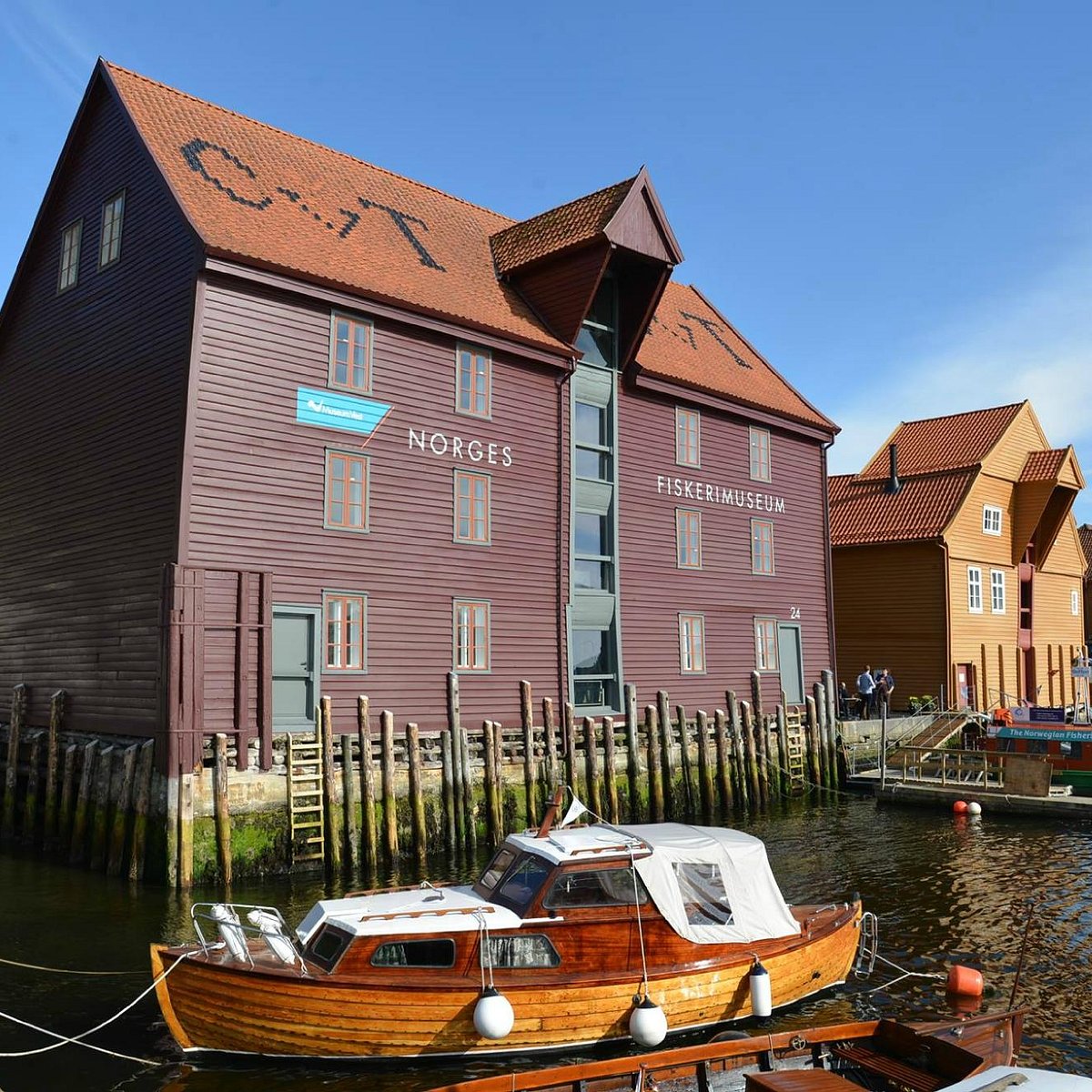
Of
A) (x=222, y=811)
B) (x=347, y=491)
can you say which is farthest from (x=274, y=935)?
(x=347, y=491)

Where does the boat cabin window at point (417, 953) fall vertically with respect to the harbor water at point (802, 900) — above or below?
above

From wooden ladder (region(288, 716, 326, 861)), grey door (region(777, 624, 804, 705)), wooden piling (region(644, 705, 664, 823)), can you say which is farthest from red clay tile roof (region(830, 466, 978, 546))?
wooden ladder (region(288, 716, 326, 861))

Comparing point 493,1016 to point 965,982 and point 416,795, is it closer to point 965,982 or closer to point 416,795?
point 965,982

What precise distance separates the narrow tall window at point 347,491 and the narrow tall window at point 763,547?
523 inches

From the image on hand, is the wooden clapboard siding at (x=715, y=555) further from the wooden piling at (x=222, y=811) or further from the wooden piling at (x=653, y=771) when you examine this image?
the wooden piling at (x=222, y=811)

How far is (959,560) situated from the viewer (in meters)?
38.2

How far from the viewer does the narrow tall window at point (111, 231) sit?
21.4m

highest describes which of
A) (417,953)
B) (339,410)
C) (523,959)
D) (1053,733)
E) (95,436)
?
(339,410)

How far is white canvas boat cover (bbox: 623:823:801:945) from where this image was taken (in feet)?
37.0

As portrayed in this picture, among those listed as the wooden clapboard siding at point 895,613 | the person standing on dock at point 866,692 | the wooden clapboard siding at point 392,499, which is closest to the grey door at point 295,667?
the wooden clapboard siding at point 392,499

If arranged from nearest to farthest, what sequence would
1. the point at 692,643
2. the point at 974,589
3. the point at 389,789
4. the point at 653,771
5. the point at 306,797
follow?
the point at 306,797, the point at 389,789, the point at 653,771, the point at 692,643, the point at 974,589

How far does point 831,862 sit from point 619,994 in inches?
399

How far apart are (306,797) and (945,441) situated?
3325 centimetres

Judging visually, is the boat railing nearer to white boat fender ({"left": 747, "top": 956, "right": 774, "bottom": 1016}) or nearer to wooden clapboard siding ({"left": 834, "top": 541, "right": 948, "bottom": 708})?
white boat fender ({"left": 747, "top": 956, "right": 774, "bottom": 1016})
